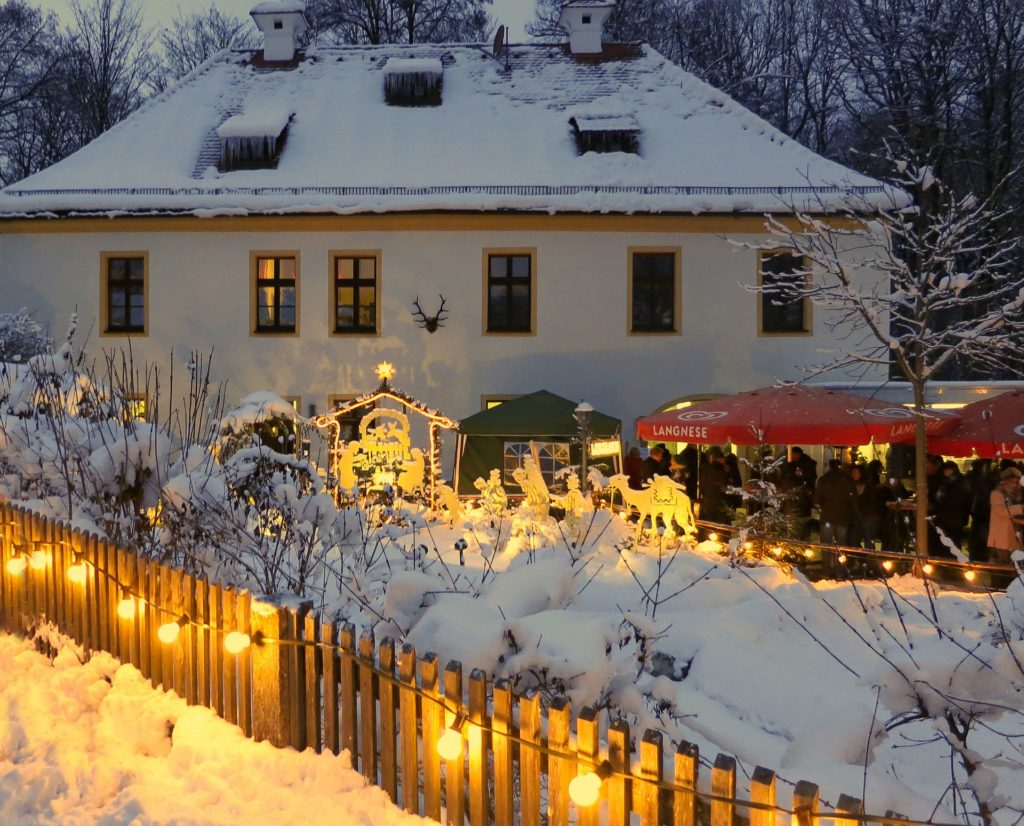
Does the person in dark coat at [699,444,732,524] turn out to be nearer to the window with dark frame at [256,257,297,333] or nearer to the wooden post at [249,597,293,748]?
the window with dark frame at [256,257,297,333]

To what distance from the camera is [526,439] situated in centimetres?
1686

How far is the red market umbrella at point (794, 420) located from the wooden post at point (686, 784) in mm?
9235

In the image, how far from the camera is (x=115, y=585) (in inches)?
256

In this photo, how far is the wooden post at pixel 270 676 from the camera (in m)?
5.10

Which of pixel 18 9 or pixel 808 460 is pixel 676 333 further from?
pixel 18 9

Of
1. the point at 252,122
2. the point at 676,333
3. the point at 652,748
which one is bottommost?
the point at 652,748

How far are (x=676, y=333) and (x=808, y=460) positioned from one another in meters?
5.74

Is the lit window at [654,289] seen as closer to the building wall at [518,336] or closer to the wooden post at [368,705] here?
the building wall at [518,336]

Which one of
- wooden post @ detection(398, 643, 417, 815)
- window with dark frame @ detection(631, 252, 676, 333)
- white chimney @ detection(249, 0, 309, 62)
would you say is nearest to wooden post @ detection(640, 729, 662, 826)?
wooden post @ detection(398, 643, 417, 815)

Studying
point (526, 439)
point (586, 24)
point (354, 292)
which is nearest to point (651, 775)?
point (526, 439)

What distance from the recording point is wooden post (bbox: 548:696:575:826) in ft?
12.5

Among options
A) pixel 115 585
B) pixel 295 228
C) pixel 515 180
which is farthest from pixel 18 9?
pixel 115 585

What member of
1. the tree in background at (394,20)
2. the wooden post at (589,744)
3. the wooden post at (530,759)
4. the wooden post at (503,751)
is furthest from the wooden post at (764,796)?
the tree in background at (394,20)

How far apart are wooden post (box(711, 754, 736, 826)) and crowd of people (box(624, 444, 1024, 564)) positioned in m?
8.55
